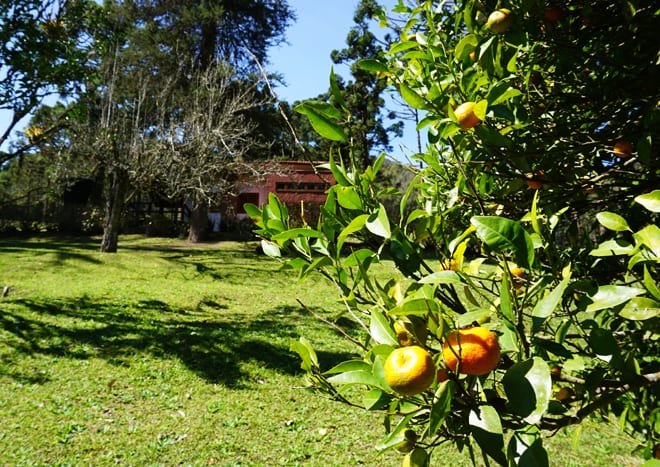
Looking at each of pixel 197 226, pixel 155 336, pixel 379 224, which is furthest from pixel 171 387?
pixel 197 226

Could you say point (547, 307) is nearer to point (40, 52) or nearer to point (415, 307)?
point (415, 307)

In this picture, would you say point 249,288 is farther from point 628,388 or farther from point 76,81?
point 628,388

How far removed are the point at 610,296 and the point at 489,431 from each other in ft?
1.08

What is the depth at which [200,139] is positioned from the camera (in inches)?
500

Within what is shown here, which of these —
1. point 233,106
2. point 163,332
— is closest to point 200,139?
point 233,106

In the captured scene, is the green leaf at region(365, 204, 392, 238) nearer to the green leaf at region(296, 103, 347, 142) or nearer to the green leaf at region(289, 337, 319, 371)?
the green leaf at region(296, 103, 347, 142)

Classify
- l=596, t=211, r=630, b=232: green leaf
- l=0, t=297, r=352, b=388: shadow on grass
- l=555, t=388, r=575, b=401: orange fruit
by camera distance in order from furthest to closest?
l=0, t=297, r=352, b=388: shadow on grass → l=555, t=388, r=575, b=401: orange fruit → l=596, t=211, r=630, b=232: green leaf

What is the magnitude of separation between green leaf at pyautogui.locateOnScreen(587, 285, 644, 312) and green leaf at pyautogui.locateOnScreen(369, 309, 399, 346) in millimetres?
350

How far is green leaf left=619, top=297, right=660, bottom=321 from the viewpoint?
0.75 metres

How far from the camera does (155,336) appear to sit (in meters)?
6.18

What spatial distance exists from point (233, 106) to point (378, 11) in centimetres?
1310

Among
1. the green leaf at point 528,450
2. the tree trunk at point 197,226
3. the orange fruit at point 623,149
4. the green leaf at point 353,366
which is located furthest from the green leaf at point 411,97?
the tree trunk at point 197,226

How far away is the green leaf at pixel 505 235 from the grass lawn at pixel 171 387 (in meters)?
1.04

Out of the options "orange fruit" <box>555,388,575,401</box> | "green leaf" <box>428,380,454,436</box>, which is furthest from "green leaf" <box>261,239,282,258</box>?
"orange fruit" <box>555,388,575,401</box>
